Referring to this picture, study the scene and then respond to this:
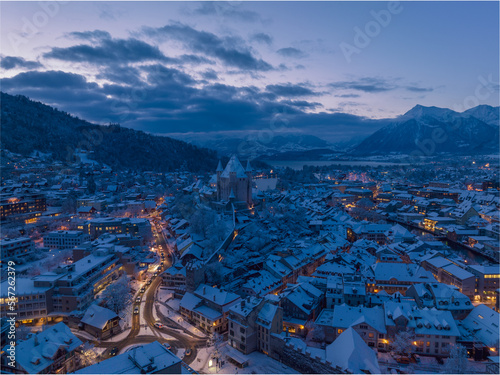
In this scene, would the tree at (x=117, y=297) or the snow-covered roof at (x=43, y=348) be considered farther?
the tree at (x=117, y=297)

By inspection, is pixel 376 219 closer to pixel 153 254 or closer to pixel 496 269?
pixel 496 269

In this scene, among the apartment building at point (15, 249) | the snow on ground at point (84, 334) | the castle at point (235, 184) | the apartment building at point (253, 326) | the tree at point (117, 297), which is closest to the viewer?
the apartment building at point (253, 326)

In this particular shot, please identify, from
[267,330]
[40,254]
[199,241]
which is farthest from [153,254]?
[267,330]

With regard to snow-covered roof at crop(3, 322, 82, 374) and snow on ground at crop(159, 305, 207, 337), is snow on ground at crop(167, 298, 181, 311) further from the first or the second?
snow-covered roof at crop(3, 322, 82, 374)

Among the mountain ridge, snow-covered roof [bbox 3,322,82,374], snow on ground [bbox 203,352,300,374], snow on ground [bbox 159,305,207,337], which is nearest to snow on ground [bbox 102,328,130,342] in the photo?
snow-covered roof [bbox 3,322,82,374]

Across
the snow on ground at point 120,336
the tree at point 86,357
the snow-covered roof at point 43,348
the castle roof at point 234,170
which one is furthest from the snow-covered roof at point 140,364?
the castle roof at point 234,170

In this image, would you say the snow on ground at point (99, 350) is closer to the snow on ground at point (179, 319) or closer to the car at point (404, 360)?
the snow on ground at point (179, 319)
